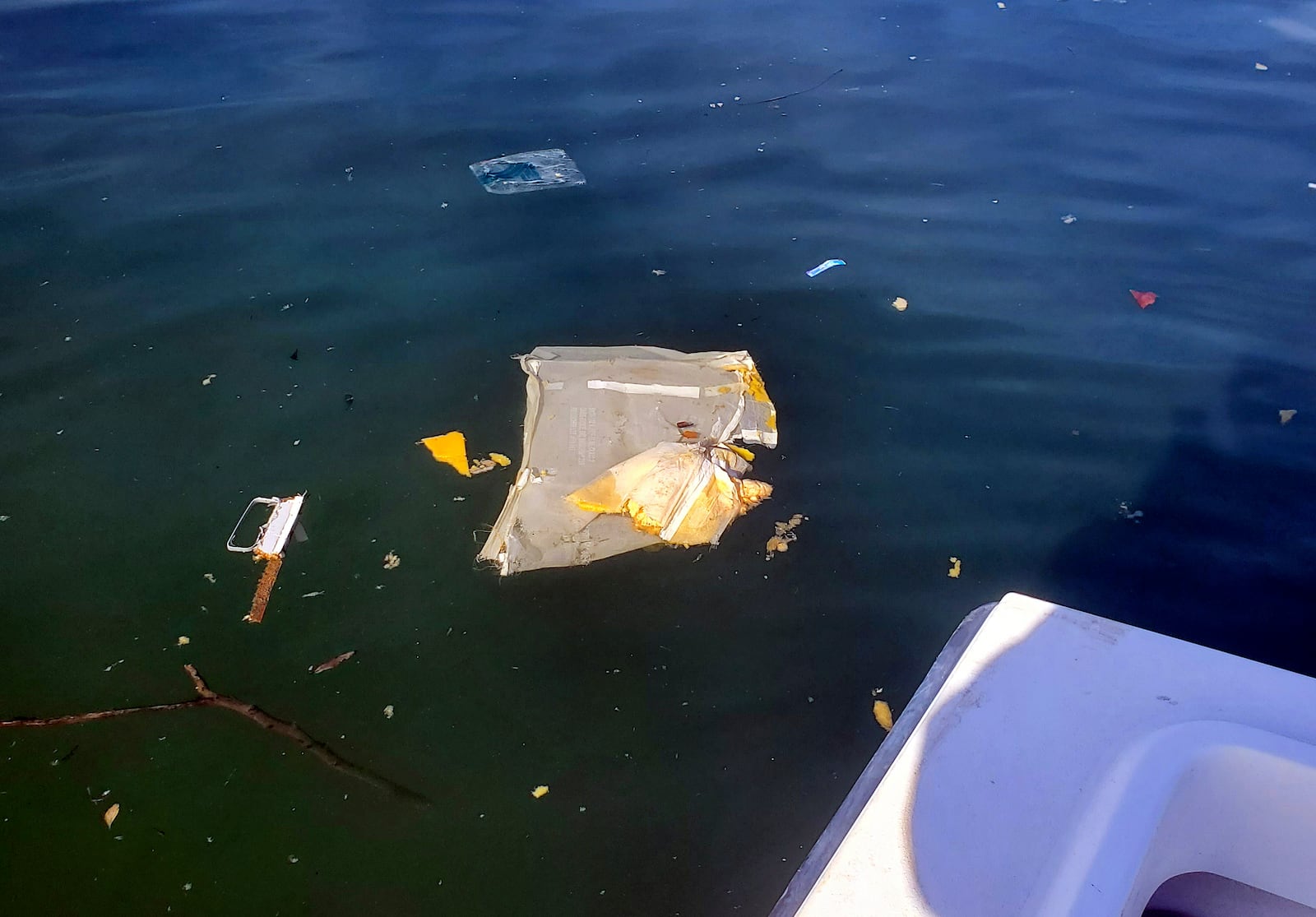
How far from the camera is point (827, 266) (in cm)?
252

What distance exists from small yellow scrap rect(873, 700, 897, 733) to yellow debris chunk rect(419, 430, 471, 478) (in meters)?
0.99

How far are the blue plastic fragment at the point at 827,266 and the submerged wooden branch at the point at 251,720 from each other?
172cm

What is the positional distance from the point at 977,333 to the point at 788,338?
1.68 feet

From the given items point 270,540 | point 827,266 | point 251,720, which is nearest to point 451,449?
point 270,540

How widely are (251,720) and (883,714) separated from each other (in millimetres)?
1135

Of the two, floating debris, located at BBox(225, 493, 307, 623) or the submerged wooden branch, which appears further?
floating debris, located at BBox(225, 493, 307, 623)

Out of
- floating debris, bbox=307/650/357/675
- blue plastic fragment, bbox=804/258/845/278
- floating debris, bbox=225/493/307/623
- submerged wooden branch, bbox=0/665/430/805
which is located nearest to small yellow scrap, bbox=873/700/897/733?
submerged wooden branch, bbox=0/665/430/805

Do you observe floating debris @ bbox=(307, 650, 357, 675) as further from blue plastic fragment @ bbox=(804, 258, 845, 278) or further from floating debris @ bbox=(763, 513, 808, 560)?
blue plastic fragment @ bbox=(804, 258, 845, 278)

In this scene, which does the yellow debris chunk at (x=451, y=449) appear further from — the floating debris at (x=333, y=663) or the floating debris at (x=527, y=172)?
the floating debris at (x=527, y=172)

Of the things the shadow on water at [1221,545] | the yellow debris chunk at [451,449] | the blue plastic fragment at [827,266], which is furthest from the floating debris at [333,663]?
the blue plastic fragment at [827,266]

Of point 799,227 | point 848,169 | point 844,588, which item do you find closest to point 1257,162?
point 848,169

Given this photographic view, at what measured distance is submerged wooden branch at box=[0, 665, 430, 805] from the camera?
1.50m

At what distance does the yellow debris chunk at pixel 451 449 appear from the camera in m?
1.98

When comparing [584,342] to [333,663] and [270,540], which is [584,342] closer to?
[270,540]
